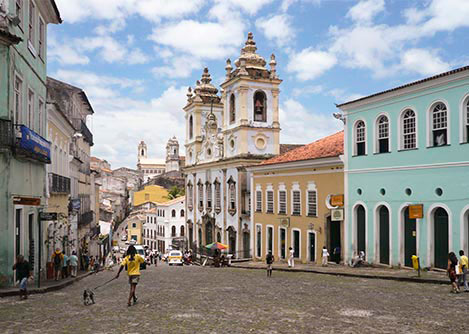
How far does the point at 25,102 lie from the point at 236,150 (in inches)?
1012

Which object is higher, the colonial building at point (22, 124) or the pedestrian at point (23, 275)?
the colonial building at point (22, 124)

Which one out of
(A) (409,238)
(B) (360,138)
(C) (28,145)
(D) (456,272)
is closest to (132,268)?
(C) (28,145)

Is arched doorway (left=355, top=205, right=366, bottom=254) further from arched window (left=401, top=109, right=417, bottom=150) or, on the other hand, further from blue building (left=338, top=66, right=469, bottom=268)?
arched window (left=401, top=109, right=417, bottom=150)

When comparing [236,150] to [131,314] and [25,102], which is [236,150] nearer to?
[25,102]

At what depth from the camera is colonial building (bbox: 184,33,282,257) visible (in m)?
39.8

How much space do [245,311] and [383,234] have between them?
12.5 m

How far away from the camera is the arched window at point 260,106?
40.8 m

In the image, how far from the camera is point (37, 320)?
9.84 m

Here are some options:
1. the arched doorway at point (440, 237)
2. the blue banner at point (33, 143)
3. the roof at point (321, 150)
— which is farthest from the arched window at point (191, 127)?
the blue banner at point (33, 143)

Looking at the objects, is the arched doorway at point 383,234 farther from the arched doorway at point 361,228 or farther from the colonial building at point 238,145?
the colonial building at point 238,145

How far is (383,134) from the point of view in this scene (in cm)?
2241

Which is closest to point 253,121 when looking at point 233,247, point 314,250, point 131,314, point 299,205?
point 233,247

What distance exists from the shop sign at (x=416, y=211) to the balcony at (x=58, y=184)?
1372 centimetres

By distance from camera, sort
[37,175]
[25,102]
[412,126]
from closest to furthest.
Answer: [25,102] → [37,175] → [412,126]
